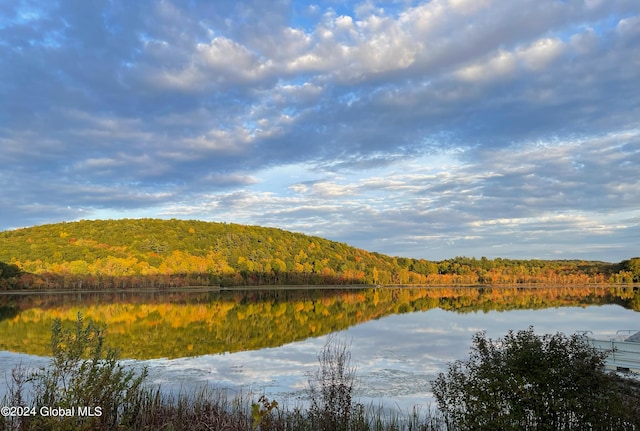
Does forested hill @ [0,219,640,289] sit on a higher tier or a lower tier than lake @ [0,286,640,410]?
higher

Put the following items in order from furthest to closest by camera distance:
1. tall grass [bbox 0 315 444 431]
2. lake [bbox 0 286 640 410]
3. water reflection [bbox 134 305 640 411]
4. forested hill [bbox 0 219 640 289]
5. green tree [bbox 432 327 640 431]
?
forested hill [bbox 0 219 640 289] → lake [bbox 0 286 640 410] → water reflection [bbox 134 305 640 411] → tall grass [bbox 0 315 444 431] → green tree [bbox 432 327 640 431]

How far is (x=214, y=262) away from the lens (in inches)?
4673

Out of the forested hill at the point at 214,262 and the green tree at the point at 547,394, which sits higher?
the forested hill at the point at 214,262

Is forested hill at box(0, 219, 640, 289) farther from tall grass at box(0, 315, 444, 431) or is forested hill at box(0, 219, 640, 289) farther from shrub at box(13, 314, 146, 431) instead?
shrub at box(13, 314, 146, 431)

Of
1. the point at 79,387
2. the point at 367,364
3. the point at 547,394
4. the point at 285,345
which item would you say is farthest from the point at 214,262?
the point at 547,394

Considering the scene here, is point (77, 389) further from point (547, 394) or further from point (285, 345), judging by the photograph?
point (285, 345)

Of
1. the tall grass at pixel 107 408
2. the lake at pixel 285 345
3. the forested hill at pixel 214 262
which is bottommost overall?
the lake at pixel 285 345

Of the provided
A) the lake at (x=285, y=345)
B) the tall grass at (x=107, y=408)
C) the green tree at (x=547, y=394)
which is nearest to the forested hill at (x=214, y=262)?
the lake at (x=285, y=345)

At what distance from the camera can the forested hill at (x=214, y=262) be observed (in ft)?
330

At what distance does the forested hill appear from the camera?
330ft

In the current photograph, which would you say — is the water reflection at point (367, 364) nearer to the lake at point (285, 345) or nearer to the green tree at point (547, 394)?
the lake at point (285, 345)

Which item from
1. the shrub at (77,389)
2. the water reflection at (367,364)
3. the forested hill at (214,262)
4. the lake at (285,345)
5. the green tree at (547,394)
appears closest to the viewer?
the green tree at (547,394)

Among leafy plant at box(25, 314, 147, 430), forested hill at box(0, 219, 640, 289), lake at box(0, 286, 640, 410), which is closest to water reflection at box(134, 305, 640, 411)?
lake at box(0, 286, 640, 410)

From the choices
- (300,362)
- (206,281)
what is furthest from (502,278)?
(300,362)
